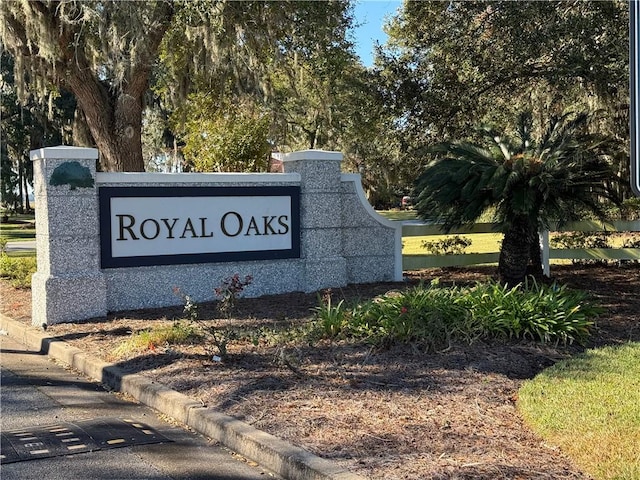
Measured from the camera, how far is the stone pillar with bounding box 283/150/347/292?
1080 centimetres

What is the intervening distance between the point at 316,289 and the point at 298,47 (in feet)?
17.8

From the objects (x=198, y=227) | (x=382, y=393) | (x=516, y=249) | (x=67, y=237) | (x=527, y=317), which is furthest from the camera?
(x=198, y=227)

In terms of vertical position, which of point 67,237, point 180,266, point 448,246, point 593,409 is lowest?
point 593,409

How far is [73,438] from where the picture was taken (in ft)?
16.4

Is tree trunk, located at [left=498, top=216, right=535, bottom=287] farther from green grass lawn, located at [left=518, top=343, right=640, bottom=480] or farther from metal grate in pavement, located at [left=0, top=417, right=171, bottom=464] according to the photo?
metal grate in pavement, located at [left=0, top=417, right=171, bottom=464]

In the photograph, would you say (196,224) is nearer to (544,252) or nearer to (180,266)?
(180,266)

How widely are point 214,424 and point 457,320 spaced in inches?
117

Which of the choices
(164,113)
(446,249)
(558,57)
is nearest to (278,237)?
(446,249)

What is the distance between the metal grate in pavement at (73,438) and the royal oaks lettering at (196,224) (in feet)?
14.2

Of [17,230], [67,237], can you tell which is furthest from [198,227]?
[17,230]

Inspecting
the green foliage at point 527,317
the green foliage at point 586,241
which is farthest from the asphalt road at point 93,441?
the green foliage at point 586,241

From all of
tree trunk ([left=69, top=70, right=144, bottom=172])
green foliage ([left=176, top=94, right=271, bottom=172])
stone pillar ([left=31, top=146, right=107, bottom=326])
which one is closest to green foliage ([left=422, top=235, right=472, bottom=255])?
green foliage ([left=176, top=94, right=271, bottom=172])

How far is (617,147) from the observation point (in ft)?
40.4

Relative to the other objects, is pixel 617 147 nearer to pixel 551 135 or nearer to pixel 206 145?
pixel 551 135
